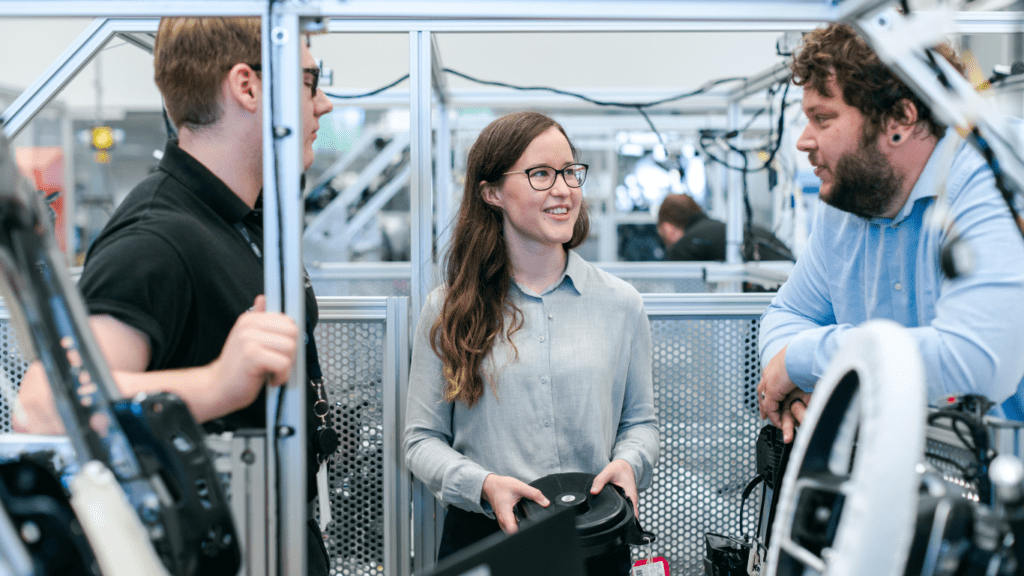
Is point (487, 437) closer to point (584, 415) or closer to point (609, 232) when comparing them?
point (584, 415)

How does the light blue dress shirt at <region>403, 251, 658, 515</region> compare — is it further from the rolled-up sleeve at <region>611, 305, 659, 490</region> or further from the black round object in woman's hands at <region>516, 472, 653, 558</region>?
the black round object in woman's hands at <region>516, 472, 653, 558</region>

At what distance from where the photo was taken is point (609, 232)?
4945 mm

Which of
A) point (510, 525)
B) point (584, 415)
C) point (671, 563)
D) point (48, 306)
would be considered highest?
point (48, 306)

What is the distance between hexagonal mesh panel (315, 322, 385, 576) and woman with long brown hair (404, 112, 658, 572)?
0.23m

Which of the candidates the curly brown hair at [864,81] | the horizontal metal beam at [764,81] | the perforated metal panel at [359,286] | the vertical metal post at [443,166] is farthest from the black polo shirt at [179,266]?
the perforated metal panel at [359,286]

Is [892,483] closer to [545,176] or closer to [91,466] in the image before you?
[91,466]

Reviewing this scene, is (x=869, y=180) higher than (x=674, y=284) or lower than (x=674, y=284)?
higher

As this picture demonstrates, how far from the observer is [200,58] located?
0.96 metres

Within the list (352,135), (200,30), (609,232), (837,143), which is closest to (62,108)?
(352,135)

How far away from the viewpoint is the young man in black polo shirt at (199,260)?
0.74 meters

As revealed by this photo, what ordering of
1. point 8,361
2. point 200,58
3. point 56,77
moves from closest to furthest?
point 200,58
point 56,77
point 8,361

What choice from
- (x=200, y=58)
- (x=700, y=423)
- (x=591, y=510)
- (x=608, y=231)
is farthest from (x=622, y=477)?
(x=608, y=231)

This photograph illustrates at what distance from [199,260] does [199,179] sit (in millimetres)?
149

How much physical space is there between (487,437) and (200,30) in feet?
2.66
